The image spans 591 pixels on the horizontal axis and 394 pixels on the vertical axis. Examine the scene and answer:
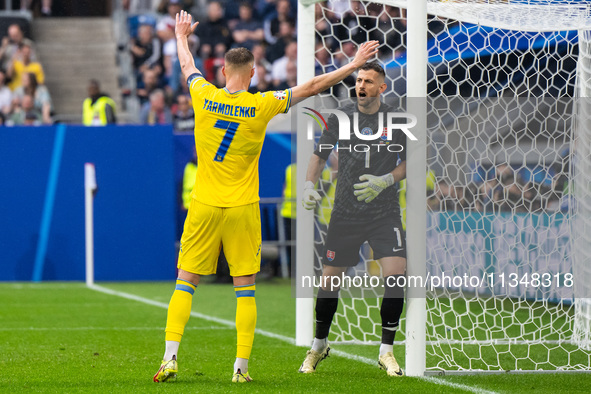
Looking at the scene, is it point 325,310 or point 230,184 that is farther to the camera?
point 325,310

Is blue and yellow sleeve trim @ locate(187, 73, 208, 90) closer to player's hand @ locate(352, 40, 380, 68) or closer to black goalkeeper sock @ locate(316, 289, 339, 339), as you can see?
player's hand @ locate(352, 40, 380, 68)

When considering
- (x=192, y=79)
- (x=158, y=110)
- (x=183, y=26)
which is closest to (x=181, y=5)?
(x=158, y=110)

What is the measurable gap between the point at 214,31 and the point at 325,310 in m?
14.0

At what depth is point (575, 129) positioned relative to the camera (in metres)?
8.35

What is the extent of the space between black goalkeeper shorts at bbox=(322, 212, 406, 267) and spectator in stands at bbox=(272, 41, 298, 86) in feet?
37.3

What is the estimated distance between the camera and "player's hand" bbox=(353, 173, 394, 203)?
21.1 feet

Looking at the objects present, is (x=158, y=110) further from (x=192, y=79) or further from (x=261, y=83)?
(x=192, y=79)

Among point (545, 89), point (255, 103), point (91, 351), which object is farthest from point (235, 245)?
point (545, 89)

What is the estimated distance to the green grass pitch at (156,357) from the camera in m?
5.87

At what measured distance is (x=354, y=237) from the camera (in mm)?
6641

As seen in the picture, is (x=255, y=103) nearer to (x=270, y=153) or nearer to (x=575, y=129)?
(x=575, y=129)

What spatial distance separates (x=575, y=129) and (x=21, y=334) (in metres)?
5.21

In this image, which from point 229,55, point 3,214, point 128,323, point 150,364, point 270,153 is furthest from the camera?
point 270,153

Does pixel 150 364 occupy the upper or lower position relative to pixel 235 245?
lower
